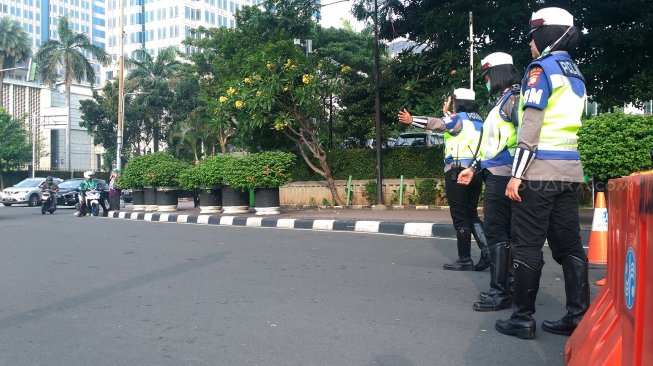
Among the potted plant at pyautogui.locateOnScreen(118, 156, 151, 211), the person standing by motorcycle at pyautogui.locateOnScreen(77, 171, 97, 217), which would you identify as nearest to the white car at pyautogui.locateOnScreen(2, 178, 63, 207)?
the person standing by motorcycle at pyautogui.locateOnScreen(77, 171, 97, 217)

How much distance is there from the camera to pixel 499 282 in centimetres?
462

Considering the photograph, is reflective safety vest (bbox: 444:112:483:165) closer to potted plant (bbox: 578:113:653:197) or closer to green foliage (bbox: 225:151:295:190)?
potted plant (bbox: 578:113:653:197)

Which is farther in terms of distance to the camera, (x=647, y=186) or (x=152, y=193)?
(x=152, y=193)

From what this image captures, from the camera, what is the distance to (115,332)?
4.07 metres

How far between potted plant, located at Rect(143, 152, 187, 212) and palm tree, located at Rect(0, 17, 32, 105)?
43.1 m

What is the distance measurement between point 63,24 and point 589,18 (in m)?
45.9

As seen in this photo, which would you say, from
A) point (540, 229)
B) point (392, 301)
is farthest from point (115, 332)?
point (540, 229)

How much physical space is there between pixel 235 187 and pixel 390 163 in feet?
16.8

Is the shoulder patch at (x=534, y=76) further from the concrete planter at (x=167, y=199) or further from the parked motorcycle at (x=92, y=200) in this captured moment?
the parked motorcycle at (x=92, y=200)

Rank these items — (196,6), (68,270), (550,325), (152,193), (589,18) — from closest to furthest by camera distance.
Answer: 1. (550,325)
2. (68,270)
3. (589,18)
4. (152,193)
5. (196,6)

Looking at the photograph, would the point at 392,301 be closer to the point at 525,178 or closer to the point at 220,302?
the point at 220,302

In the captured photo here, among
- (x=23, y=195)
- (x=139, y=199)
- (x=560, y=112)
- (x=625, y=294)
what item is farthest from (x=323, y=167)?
(x=23, y=195)

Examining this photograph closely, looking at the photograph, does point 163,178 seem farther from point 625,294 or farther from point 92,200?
point 625,294

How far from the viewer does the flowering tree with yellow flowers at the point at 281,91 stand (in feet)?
53.9
